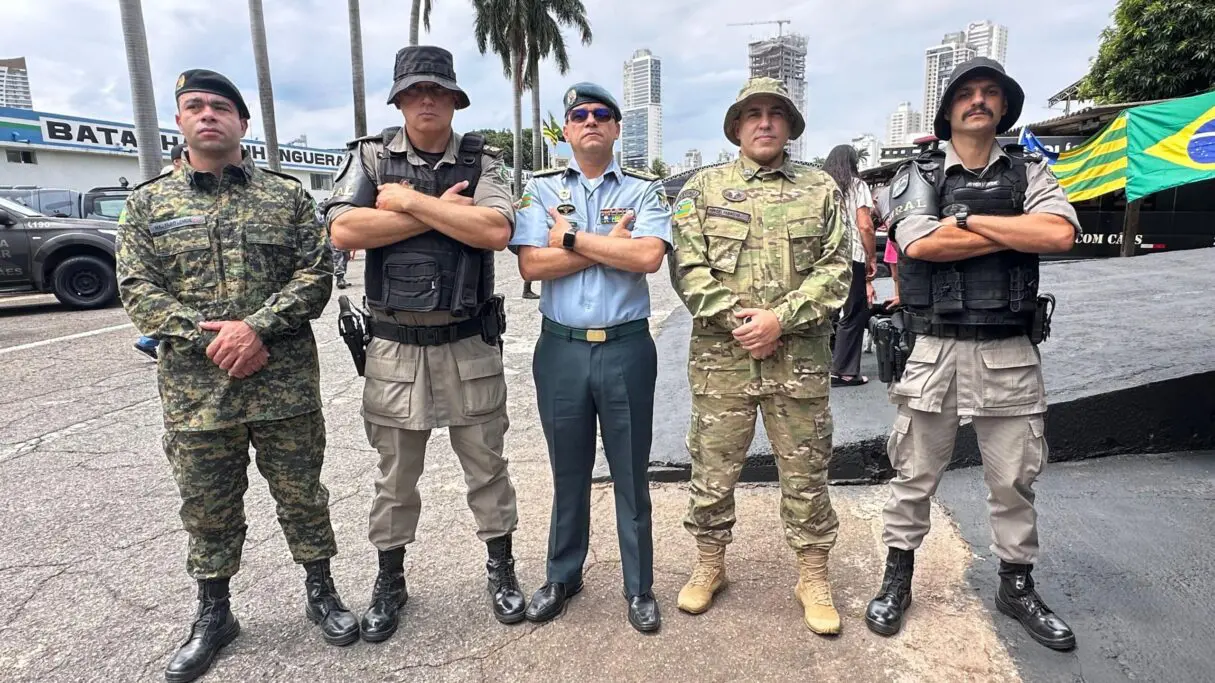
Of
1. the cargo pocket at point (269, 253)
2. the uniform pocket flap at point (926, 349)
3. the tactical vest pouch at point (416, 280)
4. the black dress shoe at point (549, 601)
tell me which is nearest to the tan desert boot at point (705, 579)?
the black dress shoe at point (549, 601)

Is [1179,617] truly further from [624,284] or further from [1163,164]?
[1163,164]

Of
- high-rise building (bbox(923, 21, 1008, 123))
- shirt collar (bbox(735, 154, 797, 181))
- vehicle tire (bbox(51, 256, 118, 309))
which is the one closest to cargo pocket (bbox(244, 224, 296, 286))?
shirt collar (bbox(735, 154, 797, 181))

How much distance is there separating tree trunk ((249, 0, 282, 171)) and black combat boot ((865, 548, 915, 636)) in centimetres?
1501

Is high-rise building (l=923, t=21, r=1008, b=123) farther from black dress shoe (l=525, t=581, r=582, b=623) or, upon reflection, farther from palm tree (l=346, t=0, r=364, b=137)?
black dress shoe (l=525, t=581, r=582, b=623)

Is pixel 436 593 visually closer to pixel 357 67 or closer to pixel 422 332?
pixel 422 332

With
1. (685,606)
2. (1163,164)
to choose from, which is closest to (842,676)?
(685,606)

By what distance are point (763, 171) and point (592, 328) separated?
0.91m

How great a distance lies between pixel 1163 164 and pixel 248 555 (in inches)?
289

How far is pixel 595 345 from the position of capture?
245cm

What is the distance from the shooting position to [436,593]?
8.75ft

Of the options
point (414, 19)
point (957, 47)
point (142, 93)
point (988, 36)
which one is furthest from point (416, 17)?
point (988, 36)

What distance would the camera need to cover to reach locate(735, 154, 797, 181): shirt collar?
2.55 m

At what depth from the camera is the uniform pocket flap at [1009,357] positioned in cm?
241

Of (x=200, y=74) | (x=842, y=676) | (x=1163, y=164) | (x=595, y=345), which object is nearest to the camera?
(x=842, y=676)
